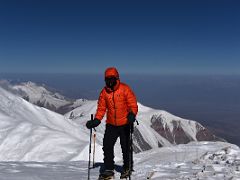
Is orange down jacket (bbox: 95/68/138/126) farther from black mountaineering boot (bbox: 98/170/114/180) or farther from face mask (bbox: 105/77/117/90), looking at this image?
black mountaineering boot (bbox: 98/170/114/180)

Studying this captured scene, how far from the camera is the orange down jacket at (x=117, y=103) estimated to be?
1003 cm

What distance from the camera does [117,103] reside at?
1010 cm

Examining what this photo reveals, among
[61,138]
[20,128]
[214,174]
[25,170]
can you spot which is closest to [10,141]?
[20,128]

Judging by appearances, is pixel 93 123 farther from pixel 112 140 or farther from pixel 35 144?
pixel 35 144

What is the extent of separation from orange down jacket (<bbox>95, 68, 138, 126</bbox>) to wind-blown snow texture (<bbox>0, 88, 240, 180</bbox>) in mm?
1864

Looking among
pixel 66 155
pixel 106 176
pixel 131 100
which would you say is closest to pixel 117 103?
pixel 131 100

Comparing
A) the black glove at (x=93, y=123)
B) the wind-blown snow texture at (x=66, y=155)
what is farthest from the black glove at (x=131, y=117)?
the wind-blown snow texture at (x=66, y=155)

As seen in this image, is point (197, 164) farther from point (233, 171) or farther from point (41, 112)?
point (41, 112)

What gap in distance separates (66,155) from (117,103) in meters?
12.3

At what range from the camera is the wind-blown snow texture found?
10.6m

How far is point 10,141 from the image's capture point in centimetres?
2366

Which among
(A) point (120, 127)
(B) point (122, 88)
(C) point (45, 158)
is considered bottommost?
(C) point (45, 158)

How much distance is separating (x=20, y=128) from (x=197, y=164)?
1631cm

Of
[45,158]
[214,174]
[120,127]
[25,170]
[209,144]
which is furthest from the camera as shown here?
[45,158]
